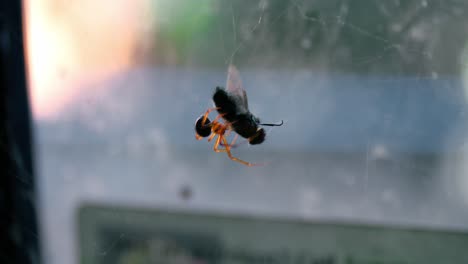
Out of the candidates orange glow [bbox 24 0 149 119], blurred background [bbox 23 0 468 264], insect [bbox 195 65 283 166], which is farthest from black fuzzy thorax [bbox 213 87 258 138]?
orange glow [bbox 24 0 149 119]

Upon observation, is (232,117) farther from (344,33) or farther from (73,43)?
(73,43)

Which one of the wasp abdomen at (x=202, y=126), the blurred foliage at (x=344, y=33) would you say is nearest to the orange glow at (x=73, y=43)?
the blurred foliage at (x=344, y=33)

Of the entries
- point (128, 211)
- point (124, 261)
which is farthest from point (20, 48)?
point (124, 261)

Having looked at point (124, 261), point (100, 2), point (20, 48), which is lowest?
point (124, 261)

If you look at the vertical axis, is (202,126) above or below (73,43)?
below

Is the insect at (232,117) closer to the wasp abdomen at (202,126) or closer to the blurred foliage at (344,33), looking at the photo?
the wasp abdomen at (202,126)

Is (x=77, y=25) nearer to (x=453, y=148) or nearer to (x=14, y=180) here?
(x=14, y=180)

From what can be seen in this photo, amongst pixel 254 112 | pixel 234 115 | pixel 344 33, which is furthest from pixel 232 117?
pixel 344 33

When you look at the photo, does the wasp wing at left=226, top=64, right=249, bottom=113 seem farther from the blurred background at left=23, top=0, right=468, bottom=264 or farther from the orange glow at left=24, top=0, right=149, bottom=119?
the orange glow at left=24, top=0, right=149, bottom=119
